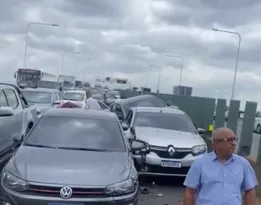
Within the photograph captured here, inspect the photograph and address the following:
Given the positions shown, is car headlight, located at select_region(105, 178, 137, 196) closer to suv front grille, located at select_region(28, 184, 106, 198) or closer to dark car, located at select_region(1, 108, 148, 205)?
dark car, located at select_region(1, 108, 148, 205)

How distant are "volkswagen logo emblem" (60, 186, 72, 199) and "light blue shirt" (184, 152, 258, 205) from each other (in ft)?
6.41

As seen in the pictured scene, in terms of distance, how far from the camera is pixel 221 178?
4570 millimetres

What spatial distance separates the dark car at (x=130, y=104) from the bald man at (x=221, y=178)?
42.5ft

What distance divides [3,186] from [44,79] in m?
49.2

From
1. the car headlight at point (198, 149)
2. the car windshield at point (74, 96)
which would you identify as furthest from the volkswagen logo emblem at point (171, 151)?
the car windshield at point (74, 96)

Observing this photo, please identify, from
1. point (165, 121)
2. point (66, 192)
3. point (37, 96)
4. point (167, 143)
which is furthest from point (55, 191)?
point (37, 96)

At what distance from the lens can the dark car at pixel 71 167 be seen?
6246 mm

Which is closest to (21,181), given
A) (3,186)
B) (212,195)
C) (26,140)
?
(3,186)

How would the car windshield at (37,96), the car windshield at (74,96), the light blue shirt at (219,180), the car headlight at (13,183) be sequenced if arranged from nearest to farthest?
the light blue shirt at (219,180)
the car headlight at (13,183)
the car windshield at (37,96)
the car windshield at (74,96)

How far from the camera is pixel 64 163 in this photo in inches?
266

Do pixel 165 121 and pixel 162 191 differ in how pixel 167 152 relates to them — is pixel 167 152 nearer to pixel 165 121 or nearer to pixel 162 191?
pixel 162 191

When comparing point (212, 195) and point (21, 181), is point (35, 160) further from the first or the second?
point (212, 195)

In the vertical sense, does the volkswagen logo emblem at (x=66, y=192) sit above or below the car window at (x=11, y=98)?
below

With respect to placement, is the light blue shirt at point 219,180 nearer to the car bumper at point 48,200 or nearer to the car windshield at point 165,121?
the car bumper at point 48,200
